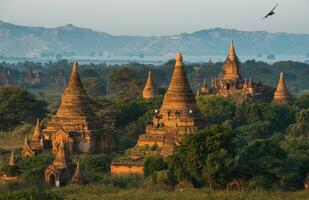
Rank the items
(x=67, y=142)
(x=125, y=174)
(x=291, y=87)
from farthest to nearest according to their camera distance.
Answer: (x=291, y=87), (x=67, y=142), (x=125, y=174)

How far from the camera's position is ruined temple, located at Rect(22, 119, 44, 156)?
1753 inches

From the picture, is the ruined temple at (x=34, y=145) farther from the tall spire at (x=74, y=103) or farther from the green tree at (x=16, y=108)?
the green tree at (x=16, y=108)

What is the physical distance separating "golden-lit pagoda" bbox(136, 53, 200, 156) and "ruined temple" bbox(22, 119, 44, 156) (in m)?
→ 4.84

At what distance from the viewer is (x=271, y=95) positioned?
68.1 m

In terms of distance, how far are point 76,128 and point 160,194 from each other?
1310cm

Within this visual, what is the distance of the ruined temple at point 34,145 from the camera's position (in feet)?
146

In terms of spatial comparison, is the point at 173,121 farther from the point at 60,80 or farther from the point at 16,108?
the point at 60,80

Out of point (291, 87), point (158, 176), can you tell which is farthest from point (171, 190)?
point (291, 87)

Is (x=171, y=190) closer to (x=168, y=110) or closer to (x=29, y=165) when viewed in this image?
(x=29, y=165)

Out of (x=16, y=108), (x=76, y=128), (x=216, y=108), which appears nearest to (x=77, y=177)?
(x=76, y=128)

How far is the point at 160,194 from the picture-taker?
3384 cm

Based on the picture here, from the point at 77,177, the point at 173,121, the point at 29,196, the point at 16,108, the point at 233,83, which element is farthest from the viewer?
the point at 233,83

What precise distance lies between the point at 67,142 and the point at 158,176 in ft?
33.7

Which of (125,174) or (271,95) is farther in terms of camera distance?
(271,95)
